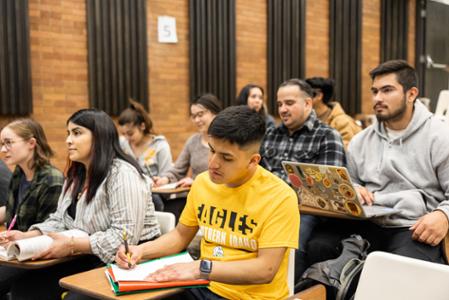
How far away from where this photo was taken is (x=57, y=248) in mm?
2246

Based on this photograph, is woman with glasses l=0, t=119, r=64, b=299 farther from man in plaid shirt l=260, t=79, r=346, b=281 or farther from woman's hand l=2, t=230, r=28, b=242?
man in plaid shirt l=260, t=79, r=346, b=281

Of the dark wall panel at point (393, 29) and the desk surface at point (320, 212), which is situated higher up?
the dark wall panel at point (393, 29)

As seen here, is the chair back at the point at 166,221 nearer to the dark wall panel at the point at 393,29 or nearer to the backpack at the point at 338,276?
the backpack at the point at 338,276

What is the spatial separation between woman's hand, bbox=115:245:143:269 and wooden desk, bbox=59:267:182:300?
0.08 m

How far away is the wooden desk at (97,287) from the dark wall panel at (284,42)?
19.0 feet

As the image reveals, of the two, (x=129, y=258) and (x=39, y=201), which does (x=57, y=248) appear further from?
(x=39, y=201)

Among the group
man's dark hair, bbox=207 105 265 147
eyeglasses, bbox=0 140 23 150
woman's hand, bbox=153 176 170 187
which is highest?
man's dark hair, bbox=207 105 265 147

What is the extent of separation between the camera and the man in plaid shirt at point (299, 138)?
10.9 ft

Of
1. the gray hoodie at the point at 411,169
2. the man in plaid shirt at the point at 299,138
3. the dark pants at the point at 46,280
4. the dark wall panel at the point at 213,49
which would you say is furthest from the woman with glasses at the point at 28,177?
the dark wall panel at the point at 213,49

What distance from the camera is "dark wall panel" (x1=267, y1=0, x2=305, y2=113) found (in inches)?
295

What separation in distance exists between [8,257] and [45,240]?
0.58 feet

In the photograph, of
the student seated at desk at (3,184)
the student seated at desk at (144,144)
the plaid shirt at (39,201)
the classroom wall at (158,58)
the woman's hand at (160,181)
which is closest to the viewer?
the plaid shirt at (39,201)

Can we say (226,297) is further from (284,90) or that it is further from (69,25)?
(69,25)

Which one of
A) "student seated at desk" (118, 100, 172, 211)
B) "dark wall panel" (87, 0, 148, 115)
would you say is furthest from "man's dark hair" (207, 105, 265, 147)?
"dark wall panel" (87, 0, 148, 115)
